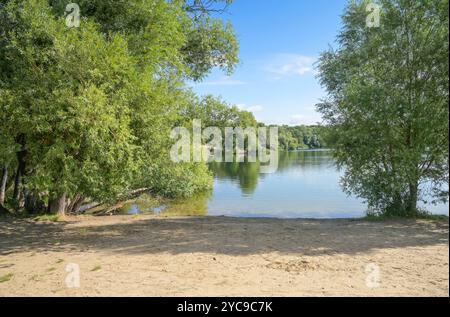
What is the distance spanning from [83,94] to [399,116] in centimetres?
1132

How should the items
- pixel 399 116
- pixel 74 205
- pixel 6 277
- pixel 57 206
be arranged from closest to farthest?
pixel 6 277 < pixel 399 116 < pixel 57 206 < pixel 74 205

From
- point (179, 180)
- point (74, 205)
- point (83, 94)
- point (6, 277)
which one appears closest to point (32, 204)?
point (74, 205)

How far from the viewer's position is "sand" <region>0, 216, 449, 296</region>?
6676mm

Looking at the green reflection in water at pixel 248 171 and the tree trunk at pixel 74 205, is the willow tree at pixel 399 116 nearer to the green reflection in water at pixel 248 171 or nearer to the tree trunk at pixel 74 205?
the green reflection in water at pixel 248 171

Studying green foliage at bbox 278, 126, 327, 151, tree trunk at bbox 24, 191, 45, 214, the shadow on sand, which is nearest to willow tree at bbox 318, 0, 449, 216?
the shadow on sand

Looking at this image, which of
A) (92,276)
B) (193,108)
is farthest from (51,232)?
(193,108)

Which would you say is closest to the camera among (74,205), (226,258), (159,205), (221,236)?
(226,258)

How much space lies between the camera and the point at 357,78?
50.1 ft

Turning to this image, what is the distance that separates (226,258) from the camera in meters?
8.73

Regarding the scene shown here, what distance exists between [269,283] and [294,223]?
23.4 ft

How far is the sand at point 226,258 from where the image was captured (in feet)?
21.9

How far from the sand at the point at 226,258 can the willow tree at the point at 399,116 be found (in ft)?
5.81

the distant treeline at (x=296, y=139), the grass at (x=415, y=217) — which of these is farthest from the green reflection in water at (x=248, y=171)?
the distant treeline at (x=296, y=139)

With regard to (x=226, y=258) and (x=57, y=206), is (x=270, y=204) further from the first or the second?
(x=226, y=258)
